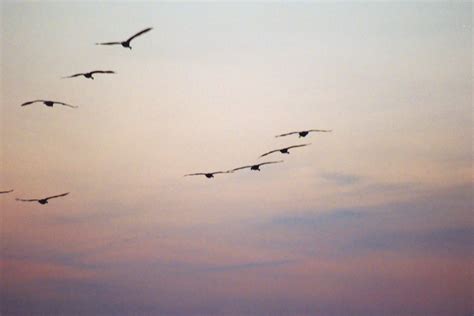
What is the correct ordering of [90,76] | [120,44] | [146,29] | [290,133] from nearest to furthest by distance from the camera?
[146,29] < [120,44] < [90,76] < [290,133]

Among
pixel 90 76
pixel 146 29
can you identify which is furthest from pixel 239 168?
pixel 146 29

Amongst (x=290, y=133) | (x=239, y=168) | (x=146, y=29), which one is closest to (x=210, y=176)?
(x=239, y=168)

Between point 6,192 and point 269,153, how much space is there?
20072mm

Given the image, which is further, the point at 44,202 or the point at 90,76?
the point at 44,202

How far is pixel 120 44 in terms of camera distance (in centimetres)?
5334

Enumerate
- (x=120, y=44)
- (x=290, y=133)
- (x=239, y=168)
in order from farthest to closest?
(x=239, y=168) → (x=290, y=133) → (x=120, y=44)

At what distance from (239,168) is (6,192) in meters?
18.0

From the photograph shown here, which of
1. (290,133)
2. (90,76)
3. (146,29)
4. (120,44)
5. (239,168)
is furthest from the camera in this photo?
(239,168)

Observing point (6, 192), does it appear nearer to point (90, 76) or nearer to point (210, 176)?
point (90, 76)

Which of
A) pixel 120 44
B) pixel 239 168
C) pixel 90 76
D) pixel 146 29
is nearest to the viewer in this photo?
pixel 146 29

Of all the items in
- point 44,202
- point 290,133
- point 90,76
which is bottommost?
point 44,202

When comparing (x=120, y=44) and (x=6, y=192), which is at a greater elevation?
(x=120, y=44)

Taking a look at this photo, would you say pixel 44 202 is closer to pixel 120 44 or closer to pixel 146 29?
pixel 120 44

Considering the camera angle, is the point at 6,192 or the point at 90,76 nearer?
the point at 90,76
